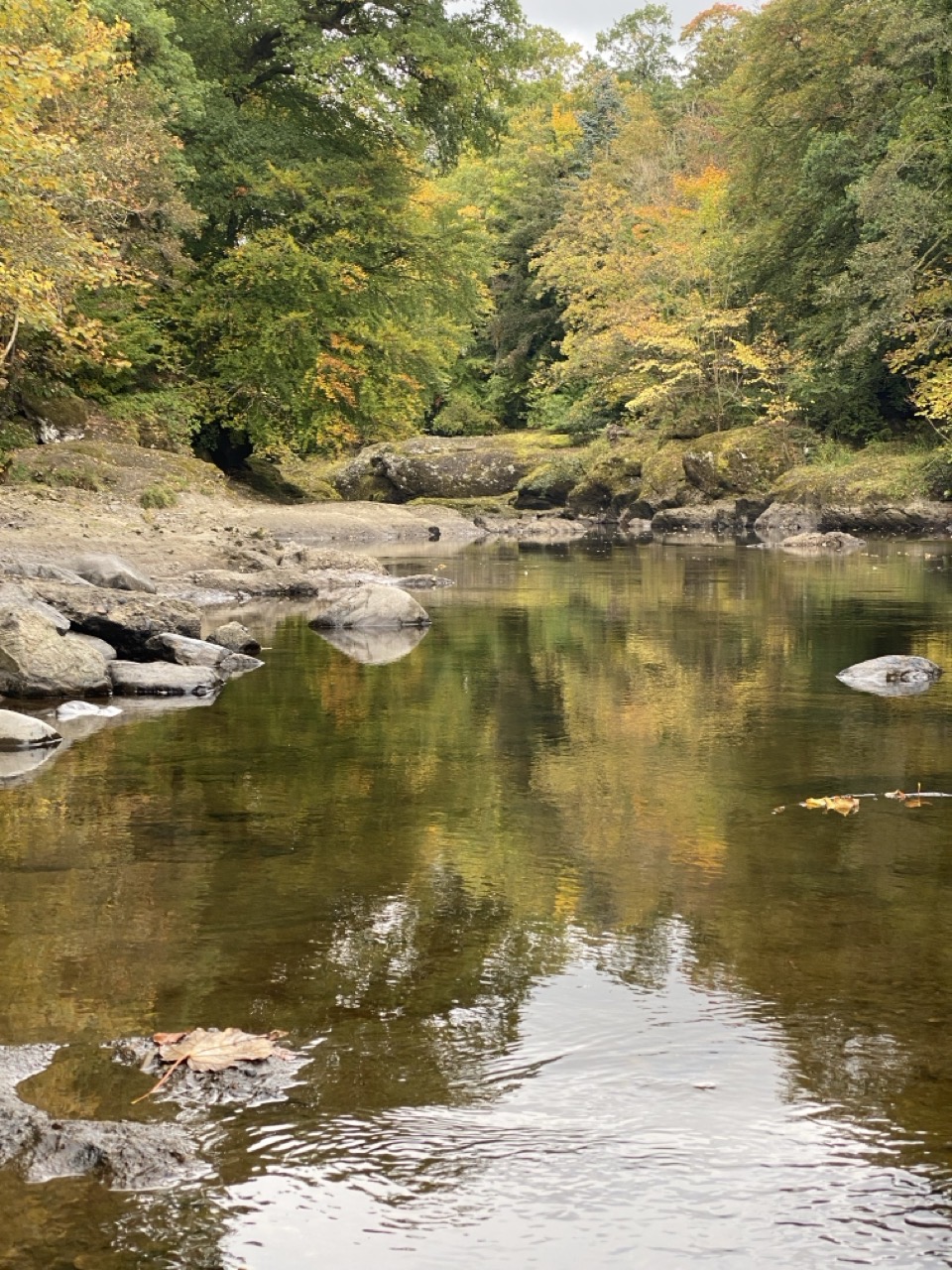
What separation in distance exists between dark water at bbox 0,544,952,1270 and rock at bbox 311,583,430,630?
17.1 feet

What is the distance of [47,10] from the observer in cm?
1449

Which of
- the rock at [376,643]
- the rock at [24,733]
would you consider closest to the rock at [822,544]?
the rock at [376,643]

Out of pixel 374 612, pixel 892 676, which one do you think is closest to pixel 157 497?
pixel 374 612

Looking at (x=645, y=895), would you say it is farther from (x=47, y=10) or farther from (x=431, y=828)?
(x=47, y=10)

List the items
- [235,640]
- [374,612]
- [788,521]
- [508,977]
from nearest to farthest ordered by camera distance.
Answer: [508,977] < [235,640] < [374,612] < [788,521]

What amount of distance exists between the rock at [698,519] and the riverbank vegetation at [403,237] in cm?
300

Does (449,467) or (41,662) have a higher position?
(449,467)

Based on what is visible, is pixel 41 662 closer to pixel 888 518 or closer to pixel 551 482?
pixel 888 518

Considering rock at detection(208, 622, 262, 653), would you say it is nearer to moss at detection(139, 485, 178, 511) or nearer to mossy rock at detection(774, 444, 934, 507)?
moss at detection(139, 485, 178, 511)

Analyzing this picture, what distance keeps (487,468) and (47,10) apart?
2620 centimetres

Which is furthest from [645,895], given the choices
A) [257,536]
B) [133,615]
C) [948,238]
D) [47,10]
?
[948,238]

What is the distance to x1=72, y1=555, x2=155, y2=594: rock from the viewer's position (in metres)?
13.4

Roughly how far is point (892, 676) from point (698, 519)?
25.4 meters

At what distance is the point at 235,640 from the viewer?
11.6 m
